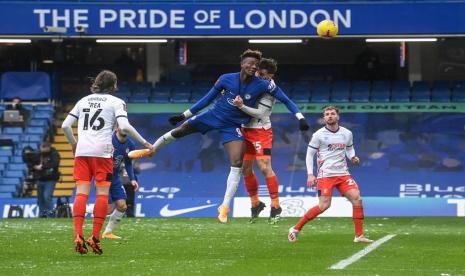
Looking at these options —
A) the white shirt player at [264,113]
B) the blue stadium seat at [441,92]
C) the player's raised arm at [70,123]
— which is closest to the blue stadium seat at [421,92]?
the blue stadium seat at [441,92]

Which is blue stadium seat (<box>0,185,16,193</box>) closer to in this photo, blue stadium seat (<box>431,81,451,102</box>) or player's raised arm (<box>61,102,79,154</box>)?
blue stadium seat (<box>431,81,451,102</box>)

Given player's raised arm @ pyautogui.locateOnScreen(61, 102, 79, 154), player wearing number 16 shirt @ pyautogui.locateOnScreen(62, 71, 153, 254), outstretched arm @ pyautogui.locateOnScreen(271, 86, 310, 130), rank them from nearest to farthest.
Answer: player wearing number 16 shirt @ pyautogui.locateOnScreen(62, 71, 153, 254) < player's raised arm @ pyautogui.locateOnScreen(61, 102, 79, 154) < outstretched arm @ pyautogui.locateOnScreen(271, 86, 310, 130)

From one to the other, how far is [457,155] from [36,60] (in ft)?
42.2

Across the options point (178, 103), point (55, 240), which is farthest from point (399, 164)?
point (55, 240)

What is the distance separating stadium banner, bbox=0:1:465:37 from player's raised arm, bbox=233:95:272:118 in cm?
1418

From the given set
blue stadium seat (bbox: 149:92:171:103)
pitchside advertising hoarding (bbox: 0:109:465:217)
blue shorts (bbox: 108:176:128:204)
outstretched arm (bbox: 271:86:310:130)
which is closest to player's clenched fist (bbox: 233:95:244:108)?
outstretched arm (bbox: 271:86:310:130)

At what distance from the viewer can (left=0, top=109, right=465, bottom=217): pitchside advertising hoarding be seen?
108 ft

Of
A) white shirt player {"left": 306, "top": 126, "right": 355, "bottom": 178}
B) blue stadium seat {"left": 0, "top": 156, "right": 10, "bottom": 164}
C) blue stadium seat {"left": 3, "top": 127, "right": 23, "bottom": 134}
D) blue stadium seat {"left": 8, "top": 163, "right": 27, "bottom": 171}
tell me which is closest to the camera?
white shirt player {"left": 306, "top": 126, "right": 355, "bottom": 178}

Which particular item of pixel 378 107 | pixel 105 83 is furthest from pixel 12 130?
pixel 105 83

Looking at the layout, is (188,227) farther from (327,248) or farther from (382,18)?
(382,18)

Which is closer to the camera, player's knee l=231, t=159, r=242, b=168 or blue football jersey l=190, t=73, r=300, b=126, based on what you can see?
player's knee l=231, t=159, r=242, b=168

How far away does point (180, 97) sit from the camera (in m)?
35.0

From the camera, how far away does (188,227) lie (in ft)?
65.5

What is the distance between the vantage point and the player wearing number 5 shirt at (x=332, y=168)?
53.3 feet
